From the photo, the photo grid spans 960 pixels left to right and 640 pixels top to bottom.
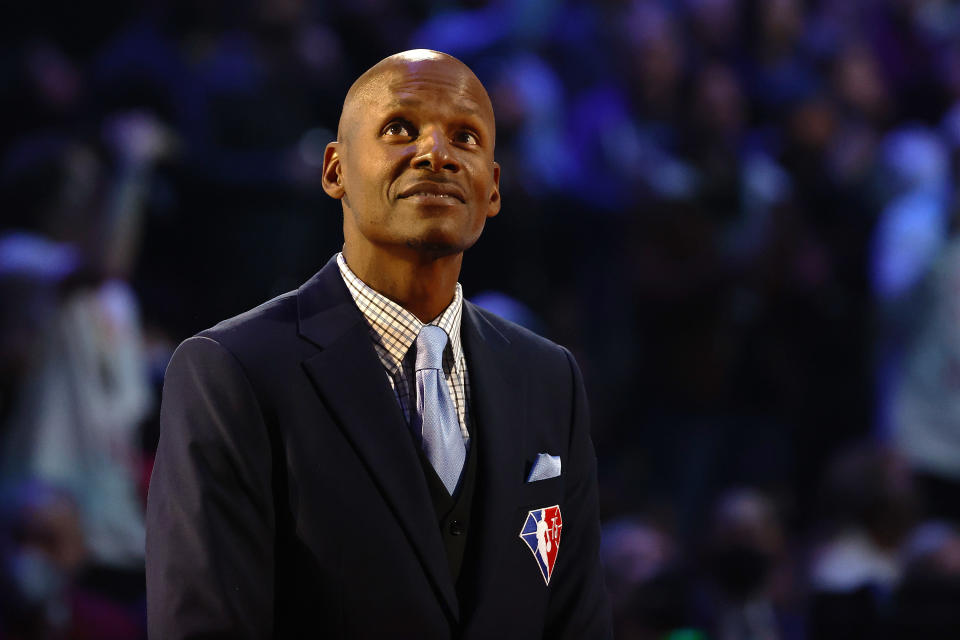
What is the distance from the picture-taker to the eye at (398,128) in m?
1.62

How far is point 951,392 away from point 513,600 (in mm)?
4839

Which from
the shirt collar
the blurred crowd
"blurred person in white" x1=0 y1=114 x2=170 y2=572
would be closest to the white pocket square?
the shirt collar

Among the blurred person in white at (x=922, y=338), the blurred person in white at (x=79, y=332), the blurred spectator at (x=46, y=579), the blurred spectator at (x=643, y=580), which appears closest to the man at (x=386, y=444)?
the blurred spectator at (x=643, y=580)

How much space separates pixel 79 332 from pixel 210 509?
3659 millimetres

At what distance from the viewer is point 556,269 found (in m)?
5.77

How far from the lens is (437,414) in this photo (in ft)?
5.34

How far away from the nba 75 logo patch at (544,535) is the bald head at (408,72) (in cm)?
55

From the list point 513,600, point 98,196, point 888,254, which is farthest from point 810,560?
point 513,600

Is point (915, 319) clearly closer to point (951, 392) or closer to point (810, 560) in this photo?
point (951, 392)

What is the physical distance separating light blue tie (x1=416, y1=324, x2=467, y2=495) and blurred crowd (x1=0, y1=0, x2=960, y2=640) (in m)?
2.31

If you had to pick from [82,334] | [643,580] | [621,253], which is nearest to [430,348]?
[643,580]

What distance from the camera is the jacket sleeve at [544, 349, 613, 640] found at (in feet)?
5.61

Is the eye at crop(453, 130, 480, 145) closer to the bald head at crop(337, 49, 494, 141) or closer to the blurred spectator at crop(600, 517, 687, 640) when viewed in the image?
the bald head at crop(337, 49, 494, 141)

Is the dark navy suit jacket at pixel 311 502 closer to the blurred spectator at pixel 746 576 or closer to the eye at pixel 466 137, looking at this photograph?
the eye at pixel 466 137
